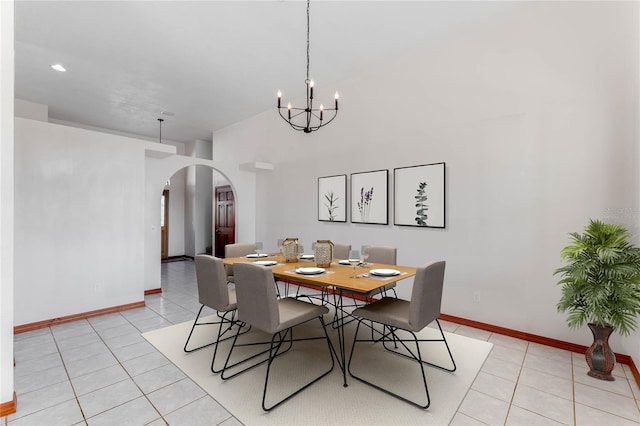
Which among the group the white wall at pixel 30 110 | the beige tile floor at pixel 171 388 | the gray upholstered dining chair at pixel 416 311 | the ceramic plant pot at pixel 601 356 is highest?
the white wall at pixel 30 110

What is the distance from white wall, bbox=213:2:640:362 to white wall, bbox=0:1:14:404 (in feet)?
12.1

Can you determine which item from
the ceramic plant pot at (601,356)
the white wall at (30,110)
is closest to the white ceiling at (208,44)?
the white wall at (30,110)

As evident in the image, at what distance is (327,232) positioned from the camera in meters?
5.00

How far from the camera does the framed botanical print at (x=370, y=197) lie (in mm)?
4180

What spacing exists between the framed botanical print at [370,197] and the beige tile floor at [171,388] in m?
1.87

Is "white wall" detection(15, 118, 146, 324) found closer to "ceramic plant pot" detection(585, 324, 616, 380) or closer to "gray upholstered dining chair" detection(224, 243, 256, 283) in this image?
"gray upholstered dining chair" detection(224, 243, 256, 283)

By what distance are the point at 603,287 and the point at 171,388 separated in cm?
336

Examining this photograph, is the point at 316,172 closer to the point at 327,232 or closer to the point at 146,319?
the point at 327,232

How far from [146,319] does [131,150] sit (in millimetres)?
2321

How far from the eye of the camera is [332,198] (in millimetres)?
4863

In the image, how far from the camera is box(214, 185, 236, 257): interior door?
7234 mm

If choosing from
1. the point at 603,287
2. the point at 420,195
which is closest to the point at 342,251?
the point at 420,195

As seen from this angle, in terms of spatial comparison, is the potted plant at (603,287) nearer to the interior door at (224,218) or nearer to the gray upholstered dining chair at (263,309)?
the gray upholstered dining chair at (263,309)

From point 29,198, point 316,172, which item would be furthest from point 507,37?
point 29,198
